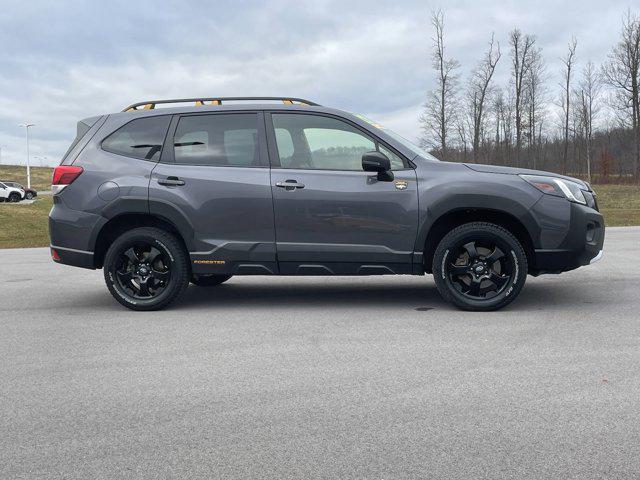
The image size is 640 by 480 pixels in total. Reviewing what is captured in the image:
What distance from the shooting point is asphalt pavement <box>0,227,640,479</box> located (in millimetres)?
2830

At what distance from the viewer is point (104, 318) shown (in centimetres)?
615

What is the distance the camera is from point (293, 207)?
6.10m

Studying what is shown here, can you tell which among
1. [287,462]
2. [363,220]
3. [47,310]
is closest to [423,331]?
[363,220]

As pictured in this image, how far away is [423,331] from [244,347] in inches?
55.9

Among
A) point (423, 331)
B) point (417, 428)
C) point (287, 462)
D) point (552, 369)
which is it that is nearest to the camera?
point (287, 462)

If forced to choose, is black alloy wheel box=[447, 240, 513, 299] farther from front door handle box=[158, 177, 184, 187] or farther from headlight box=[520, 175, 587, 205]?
front door handle box=[158, 177, 184, 187]

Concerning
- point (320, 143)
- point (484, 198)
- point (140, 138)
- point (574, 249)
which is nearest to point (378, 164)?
point (320, 143)

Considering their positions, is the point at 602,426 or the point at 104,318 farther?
the point at 104,318

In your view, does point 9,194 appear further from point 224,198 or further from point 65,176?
point 224,198

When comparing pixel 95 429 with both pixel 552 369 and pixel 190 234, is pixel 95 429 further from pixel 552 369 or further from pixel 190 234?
pixel 190 234

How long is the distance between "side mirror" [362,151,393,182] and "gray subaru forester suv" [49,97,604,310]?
13 millimetres

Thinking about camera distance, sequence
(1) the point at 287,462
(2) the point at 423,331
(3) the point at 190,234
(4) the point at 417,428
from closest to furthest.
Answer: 1. (1) the point at 287,462
2. (4) the point at 417,428
3. (2) the point at 423,331
4. (3) the point at 190,234

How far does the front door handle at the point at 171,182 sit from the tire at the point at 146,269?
17.5 inches

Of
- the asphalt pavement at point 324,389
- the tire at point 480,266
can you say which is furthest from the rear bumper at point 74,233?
the tire at point 480,266
